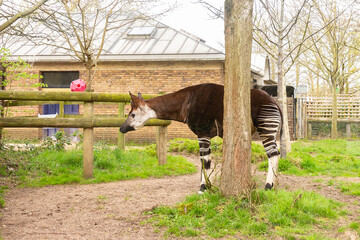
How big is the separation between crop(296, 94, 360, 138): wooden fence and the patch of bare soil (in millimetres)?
12106

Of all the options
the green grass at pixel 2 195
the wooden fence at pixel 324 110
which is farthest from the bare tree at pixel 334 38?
the green grass at pixel 2 195

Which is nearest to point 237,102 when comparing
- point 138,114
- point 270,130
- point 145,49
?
point 270,130

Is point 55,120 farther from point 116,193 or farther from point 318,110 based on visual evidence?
point 318,110

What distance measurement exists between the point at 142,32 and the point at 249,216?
14405 mm

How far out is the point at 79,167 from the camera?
7.57 metres

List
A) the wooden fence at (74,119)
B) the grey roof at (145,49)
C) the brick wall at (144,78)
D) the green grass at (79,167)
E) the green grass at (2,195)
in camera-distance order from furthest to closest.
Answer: the brick wall at (144,78) < the grey roof at (145,49) < the green grass at (79,167) < the wooden fence at (74,119) < the green grass at (2,195)

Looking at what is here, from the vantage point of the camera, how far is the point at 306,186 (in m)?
6.42

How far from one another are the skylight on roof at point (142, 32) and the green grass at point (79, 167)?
919 centimetres

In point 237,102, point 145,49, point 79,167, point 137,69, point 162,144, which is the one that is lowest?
point 79,167

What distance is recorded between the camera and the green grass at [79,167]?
22.4 ft

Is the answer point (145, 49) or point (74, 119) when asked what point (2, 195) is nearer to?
point (74, 119)

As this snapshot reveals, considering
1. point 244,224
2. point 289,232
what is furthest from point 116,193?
point 289,232

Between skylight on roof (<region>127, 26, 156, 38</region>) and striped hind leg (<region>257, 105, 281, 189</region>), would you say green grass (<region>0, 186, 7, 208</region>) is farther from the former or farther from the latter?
skylight on roof (<region>127, 26, 156, 38</region>)

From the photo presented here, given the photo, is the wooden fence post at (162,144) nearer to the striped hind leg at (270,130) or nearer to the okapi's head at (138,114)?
the okapi's head at (138,114)
